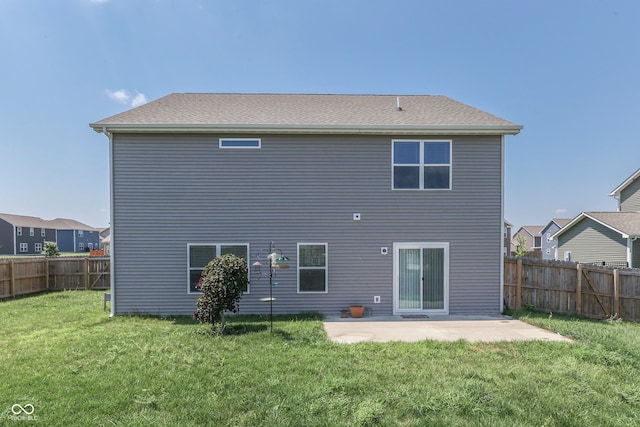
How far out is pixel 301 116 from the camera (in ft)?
28.1

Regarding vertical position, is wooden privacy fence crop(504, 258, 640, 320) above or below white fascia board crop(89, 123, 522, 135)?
below

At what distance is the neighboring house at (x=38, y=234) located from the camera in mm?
40375

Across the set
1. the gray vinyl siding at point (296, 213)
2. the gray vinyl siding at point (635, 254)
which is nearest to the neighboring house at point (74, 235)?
the gray vinyl siding at point (296, 213)

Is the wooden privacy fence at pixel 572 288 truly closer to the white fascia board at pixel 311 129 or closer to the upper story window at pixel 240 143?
the white fascia board at pixel 311 129

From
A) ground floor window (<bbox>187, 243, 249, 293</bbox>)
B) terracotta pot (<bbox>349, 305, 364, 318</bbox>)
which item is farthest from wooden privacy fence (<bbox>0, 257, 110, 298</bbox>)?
terracotta pot (<bbox>349, 305, 364, 318</bbox>)

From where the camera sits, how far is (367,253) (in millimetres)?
8305

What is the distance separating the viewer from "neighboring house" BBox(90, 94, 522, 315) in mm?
8078

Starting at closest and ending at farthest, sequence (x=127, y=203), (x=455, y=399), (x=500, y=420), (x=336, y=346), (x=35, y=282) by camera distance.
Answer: (x=500, y=420), (x=455, y=399), (x=336, y=346), (x=127, y=203), (x=35, y=282)

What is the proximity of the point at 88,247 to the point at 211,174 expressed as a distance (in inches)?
2386

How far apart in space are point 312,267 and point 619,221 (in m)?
18.5

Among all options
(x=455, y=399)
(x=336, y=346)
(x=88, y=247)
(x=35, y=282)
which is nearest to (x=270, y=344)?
(x=336, y=346)

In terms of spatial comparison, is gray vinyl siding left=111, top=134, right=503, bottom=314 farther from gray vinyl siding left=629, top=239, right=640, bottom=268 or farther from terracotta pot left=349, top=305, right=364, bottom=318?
gray vinyl siding left=629, top=239, right=640, bottom=268

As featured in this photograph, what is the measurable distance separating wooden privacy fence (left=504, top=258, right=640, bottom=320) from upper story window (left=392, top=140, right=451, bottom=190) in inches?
137

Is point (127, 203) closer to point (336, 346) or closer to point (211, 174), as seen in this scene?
point (211, 174)
